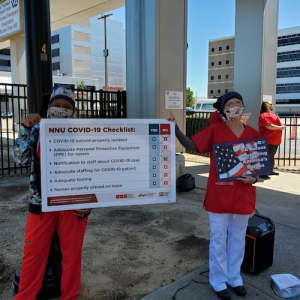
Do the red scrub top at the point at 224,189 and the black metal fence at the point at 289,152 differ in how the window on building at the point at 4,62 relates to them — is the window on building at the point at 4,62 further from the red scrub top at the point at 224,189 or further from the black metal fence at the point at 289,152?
the red scrub top at the point at 224,189

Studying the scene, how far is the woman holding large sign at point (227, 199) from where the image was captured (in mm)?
2850

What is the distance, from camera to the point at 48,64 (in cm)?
314

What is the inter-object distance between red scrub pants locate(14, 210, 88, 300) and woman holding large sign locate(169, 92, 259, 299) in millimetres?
1206

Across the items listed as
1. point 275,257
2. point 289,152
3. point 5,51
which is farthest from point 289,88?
point 275,257

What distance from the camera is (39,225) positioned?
2480 millimetres

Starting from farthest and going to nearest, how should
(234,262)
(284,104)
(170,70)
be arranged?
(284,104), (170,70), (234,262)

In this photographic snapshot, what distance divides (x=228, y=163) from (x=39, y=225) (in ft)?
5.54

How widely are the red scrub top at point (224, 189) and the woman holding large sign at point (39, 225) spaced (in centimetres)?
116

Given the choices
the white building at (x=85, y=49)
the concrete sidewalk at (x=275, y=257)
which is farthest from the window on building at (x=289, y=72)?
the concrete sidewalk at (x=275, y=257)

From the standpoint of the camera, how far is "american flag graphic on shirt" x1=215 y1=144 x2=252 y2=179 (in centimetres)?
283

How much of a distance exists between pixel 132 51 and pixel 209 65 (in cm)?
10720

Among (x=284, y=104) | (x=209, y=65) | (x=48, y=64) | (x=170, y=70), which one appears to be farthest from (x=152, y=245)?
(x=209, y=65)

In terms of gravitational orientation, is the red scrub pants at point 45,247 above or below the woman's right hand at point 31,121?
below

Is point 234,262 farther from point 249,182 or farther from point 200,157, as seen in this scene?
point 200,157
